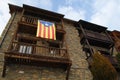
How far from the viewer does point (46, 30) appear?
45.3 feet

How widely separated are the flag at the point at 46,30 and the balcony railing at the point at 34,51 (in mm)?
1032

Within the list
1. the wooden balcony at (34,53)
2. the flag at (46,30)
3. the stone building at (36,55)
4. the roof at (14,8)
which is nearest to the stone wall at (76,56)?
the stone building at (36,55)

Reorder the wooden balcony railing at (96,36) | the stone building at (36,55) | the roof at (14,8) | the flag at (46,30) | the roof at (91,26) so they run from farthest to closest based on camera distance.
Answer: the roof at (91,26) → the roof at (14,8) → the wooden balcony railing at (96,36) → the flag at (46,30) → the stone building at (36,55)

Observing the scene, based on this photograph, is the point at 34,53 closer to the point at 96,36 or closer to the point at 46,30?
the point at 46,30

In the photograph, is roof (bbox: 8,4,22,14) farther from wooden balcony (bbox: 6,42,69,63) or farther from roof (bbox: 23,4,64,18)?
wooden balcony (bbox: 6,42,69,63)

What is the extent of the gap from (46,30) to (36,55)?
3259mm

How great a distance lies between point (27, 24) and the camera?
1377 cm

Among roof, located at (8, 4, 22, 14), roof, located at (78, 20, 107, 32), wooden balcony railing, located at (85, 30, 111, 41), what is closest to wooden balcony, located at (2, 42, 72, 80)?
wooden balcony railing, located at (85, 30, 111, 41)

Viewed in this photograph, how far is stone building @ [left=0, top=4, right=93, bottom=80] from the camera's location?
11.0 metres

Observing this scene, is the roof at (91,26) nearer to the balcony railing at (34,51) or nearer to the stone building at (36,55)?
the stone building at (36,55)

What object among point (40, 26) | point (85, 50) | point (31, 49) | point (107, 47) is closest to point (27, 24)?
point (40, 26)

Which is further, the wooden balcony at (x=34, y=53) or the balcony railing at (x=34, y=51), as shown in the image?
the balcony railing at (x=34, y=51)

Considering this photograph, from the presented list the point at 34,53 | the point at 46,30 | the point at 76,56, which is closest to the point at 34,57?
the point at 34,53

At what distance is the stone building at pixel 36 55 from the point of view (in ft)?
36.0
